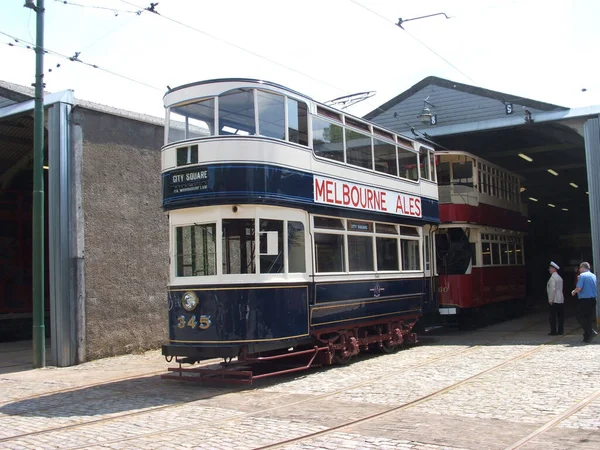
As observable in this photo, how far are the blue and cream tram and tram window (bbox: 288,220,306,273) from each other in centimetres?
2

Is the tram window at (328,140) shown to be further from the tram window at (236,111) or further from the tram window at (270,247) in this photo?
the tram window at (270,247)

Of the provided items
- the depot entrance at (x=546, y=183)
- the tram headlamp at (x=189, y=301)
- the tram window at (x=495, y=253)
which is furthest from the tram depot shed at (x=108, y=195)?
the tram headlamp at (x=189, y=301)

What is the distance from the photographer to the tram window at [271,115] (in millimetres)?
9836

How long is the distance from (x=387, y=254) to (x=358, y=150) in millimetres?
2115

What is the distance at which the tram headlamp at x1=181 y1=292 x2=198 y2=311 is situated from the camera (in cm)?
948

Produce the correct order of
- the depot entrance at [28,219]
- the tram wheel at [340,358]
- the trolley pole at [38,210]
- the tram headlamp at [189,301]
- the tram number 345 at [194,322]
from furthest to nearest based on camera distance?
the depot entrance at [28,219] < the trolley pole at [38,210] < the tram wheel at [340,358] < the tram headlamp at [189,301] < the tram number 345 at [194,322]

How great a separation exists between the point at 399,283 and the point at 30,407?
718cm

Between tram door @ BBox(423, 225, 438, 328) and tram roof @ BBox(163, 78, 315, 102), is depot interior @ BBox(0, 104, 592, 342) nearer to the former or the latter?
tram door @ BBox(423, 225, 438, 328)

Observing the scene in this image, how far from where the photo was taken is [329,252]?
10789mm

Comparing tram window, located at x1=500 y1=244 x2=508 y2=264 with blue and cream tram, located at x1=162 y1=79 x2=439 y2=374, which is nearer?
blue and cream tram, located at x1=162 y1=79 x2=439 y2=374

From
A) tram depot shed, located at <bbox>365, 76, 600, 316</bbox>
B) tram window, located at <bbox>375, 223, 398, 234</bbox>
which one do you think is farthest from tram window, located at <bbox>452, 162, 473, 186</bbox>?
tram window, located at <bbox>375, 223, 398, 234</bbox>

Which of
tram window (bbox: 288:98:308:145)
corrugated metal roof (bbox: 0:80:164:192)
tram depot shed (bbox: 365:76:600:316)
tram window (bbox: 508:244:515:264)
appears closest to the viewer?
tram window (bbox: 288:98:308:145)

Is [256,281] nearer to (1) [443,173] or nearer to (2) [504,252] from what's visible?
(1) [443,173]

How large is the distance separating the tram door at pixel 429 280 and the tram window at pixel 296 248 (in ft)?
15.5
